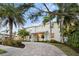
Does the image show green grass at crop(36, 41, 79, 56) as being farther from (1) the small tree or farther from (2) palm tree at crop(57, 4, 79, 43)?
(1) the small tree

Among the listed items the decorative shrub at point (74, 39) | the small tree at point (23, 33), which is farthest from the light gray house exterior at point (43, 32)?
the decorative shrub at point (74, 39)

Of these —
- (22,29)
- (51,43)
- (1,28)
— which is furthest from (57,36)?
(1,28)

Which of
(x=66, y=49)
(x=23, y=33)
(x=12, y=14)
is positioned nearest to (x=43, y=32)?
(x=23, y=33)

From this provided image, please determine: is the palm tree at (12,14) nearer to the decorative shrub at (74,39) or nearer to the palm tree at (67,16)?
the palm tree at (67,16)

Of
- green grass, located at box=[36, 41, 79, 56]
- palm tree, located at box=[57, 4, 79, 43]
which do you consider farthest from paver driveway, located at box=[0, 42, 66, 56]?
palm tree, located at box=[57, 4, 79, 43]

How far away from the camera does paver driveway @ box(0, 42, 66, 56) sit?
15.6ft

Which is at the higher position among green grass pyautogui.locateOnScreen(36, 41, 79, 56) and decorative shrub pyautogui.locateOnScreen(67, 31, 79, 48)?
decorative shrub pyautogui.locateOnScreen(67, 31, 79, 48)

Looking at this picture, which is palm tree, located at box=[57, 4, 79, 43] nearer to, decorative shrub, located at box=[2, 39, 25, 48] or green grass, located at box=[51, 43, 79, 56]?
green grass, located at box=[51, 43, 79, 56]

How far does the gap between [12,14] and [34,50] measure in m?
0.61

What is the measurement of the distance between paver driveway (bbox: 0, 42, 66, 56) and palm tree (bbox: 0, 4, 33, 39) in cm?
25

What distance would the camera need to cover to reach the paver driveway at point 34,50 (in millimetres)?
4770

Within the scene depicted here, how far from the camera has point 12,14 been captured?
482 cm

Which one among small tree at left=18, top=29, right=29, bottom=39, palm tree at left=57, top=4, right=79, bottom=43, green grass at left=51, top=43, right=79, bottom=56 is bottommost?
green grass at left=51, top=43, right=79, bottom=56

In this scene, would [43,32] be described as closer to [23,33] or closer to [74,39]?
[23,33]
